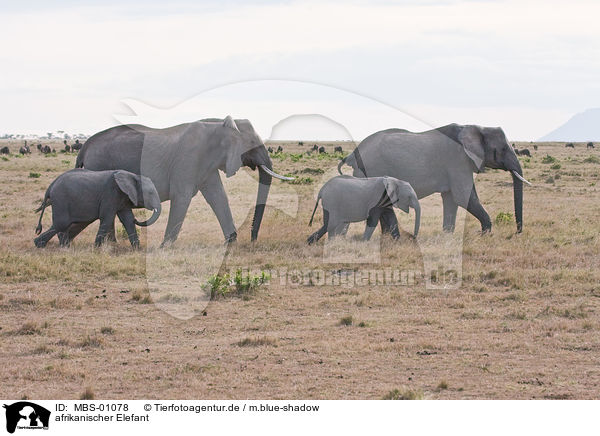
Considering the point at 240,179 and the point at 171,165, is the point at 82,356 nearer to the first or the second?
the point at 171,165

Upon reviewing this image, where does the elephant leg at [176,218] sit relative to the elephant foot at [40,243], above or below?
above

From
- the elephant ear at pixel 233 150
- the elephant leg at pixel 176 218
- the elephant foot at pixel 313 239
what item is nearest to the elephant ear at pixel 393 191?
the elephant foot at pixel 313 239

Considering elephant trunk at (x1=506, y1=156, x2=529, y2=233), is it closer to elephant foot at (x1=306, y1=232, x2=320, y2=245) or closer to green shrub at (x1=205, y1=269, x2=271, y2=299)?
elephant foot at (x1=306, y1=232, x2=320, y2=245)

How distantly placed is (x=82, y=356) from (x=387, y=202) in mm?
7414

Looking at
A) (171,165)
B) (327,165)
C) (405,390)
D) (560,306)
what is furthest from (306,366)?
(327,165)

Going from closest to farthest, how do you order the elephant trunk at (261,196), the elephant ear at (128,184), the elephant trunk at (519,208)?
1. the elephant ear at (128,184)
2. the elephant trunk at (261,196)
3. the elephant trunk at (519,208)

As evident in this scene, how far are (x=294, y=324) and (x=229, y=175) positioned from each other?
5.36m

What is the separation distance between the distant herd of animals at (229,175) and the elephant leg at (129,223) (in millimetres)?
17

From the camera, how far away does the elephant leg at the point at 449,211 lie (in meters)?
17.0

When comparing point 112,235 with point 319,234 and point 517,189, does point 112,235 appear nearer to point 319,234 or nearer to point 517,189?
point 319,234

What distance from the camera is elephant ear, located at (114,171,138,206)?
13.9 meters
